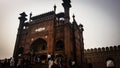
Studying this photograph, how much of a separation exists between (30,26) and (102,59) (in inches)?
623

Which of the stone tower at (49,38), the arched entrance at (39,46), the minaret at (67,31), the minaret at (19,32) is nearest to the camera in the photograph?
the minaret at (67,31)

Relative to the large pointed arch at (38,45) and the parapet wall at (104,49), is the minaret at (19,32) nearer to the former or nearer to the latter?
the large pointed arch at (38,45)

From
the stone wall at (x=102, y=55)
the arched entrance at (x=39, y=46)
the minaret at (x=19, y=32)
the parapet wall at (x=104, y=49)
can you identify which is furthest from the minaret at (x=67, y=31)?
the parapet wall at (x=104, y=49)

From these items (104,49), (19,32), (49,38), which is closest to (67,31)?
(49,38)

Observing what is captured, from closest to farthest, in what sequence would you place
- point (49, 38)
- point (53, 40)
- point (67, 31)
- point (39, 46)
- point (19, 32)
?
point (67, 31) → point (53, 40) → point (49, 38) → point (39, 46) → point (19, 32)

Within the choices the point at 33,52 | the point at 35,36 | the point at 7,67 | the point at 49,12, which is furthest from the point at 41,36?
the point at 7,67

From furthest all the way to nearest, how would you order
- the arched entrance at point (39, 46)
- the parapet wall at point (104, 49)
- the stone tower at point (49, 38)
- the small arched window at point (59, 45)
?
1. the parapet wall at point (104, 49)
2. the arched entrance at point (39, 46)
3. the small arched window at point (59, 45)
4. the stone tower at point (49, 38)

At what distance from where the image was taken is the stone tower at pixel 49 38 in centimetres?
2061

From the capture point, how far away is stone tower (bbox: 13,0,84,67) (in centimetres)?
2061

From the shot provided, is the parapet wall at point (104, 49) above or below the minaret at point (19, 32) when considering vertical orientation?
below

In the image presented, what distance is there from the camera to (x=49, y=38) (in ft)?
72.6

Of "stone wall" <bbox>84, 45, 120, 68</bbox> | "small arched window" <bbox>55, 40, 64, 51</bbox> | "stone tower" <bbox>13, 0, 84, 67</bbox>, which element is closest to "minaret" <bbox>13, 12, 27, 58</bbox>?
"stone tower" <bbox>13, 0, 84, 67</bbox>

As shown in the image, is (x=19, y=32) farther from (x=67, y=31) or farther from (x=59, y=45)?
(x=67, y=31)

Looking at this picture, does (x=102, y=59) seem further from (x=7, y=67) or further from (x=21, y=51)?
(x=7, y=67)
